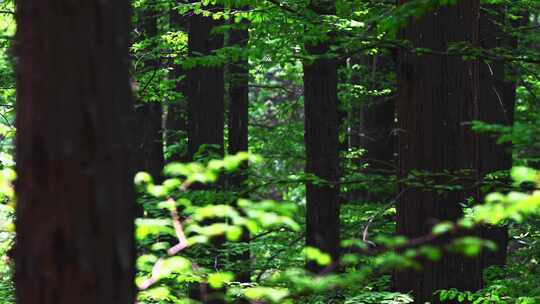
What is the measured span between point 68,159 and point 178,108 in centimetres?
1336

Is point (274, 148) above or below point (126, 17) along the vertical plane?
below

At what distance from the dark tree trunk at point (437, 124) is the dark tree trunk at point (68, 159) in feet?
14.9

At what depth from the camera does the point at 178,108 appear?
50.9 ft

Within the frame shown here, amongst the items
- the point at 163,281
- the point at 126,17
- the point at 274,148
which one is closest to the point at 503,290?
the point at 163,281

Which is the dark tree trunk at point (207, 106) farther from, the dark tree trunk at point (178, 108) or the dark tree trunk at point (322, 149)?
the dark tree trunk at point (322, 149)

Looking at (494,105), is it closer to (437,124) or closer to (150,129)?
(437,124)

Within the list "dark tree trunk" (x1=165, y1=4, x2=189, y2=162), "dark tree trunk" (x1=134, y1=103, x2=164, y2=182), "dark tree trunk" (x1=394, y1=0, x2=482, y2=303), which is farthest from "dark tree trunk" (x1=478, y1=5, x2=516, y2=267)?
"dark tree trunk" (x1=134, y1=103, x2=164, y2=182)

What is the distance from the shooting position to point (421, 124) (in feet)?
21.7

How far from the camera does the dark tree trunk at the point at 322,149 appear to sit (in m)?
8.54

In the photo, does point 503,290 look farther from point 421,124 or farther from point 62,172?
point 62,172

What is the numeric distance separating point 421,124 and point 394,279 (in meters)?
1.67

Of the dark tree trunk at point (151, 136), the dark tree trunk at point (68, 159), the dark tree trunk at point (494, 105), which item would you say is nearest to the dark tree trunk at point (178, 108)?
the dark tree trunk at point (151, 136)

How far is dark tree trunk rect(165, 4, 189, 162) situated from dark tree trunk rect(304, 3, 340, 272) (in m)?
4.38

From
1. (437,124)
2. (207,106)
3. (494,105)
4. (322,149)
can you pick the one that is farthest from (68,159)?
(494,105)
